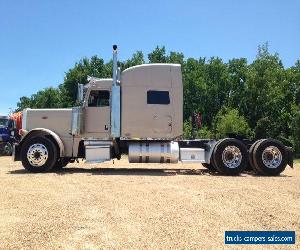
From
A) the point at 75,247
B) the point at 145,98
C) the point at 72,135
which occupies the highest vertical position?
the point at 145,98

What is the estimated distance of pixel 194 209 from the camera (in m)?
8.30

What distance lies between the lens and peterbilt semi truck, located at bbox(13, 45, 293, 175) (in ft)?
51.2

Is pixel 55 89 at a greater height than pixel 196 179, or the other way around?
pixel 55 89

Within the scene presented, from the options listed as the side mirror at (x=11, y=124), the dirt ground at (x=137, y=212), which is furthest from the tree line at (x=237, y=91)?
the dirt ground at (x=137, y=212)

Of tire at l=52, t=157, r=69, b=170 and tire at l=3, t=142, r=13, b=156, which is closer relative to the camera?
tire at l=52, t=157, r=69, b=170

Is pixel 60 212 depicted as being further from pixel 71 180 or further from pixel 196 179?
pixel 196 179

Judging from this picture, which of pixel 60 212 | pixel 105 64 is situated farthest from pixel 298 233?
pixel 105 64

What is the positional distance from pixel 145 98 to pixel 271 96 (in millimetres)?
35902

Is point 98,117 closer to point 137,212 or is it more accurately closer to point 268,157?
point 268,157

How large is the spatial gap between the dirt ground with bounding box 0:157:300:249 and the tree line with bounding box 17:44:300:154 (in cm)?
2875

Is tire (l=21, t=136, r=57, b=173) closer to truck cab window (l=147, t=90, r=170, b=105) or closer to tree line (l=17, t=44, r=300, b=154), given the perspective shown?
truck cab window (l=147, t=90, r=170, b=105)

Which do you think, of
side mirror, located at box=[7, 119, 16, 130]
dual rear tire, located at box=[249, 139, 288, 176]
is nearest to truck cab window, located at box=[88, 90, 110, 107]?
dual rear tire, located at box=[249, 139, 288, 176]

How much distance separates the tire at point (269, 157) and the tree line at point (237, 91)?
2283cm

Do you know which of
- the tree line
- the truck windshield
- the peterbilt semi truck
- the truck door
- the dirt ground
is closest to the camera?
the dirt ground
